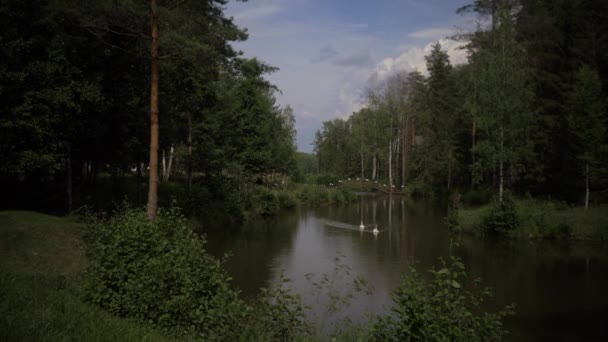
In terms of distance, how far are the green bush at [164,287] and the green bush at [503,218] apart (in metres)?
20.4

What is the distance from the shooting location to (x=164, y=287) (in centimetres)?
816

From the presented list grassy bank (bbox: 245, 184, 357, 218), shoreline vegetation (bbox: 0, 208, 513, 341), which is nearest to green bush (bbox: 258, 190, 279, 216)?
grassy bank (bbox: 245, 184, 357, 218)

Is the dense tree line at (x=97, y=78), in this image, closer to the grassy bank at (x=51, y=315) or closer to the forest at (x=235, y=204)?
the forest at (x=235, y=204)

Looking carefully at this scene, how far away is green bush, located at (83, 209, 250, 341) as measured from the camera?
782cm

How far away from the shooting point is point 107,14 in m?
14.0

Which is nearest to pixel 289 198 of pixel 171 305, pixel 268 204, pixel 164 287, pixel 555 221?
pixel 268 204

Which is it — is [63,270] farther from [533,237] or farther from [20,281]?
[533,237]

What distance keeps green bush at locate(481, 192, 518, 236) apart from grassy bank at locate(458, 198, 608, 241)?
0.23 m

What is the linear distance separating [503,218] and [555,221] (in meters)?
2.48

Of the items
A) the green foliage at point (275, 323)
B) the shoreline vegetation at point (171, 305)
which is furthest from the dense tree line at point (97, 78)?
the green foliage at point (275, 323)

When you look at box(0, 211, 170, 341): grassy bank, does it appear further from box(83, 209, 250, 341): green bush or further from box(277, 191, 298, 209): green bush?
box(277, 191, 298, 209): green bush

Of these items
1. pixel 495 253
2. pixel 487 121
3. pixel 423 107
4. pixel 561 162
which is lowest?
pixel 495 253

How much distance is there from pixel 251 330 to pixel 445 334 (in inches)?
122

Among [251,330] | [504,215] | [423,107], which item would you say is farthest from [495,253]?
[423,107]
